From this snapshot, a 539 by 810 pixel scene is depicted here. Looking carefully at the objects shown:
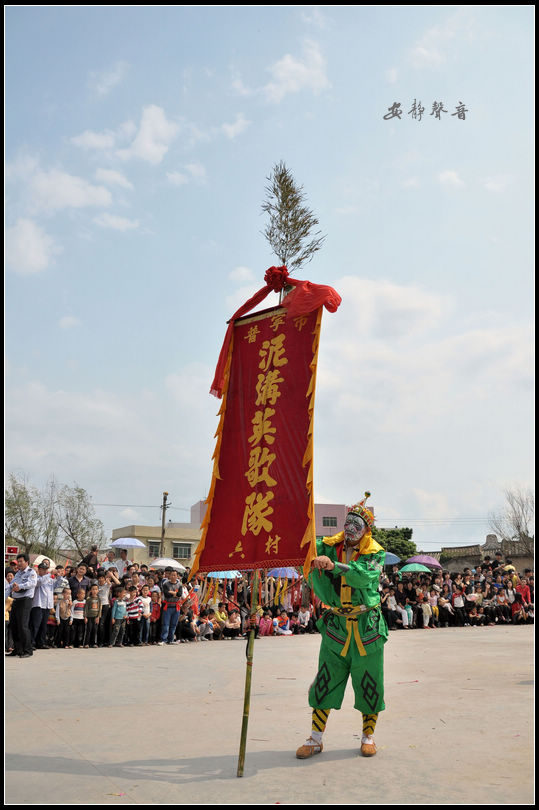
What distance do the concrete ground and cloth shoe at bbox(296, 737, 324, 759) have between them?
0.21 ft

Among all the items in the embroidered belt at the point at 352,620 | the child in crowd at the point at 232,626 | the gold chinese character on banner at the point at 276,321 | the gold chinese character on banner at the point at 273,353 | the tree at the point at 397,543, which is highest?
the gold chinese character on banner at the point at 276,321

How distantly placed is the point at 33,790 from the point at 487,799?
2.45 meters

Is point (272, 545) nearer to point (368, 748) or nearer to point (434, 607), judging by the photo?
point (368, 748)

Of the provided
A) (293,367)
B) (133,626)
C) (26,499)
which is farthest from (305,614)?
(26,499)

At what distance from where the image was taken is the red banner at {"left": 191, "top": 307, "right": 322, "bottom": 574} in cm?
446

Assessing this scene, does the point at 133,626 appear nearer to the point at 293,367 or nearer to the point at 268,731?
the point at 268,731

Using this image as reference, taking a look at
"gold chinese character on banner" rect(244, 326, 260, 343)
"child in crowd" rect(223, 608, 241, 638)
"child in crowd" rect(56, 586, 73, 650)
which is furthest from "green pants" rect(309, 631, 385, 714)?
"child in crowd" rect(223, 608, 241, 638)

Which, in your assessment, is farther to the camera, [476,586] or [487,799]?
[476,586]

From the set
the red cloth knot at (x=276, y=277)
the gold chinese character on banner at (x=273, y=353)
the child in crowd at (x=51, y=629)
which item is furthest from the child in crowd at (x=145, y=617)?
the red cloth knot at (x=276, y=277)

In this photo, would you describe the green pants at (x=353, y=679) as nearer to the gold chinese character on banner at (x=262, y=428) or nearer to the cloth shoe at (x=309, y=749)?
the cloth shoe at (x=309, y=749)

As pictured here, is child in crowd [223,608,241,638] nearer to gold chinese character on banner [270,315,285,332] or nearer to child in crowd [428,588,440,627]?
child in crowd [428,588,440,627]

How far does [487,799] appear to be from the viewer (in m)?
3.52

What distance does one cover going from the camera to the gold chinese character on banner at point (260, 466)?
4676 millimetres

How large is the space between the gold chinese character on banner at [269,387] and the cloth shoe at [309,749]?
7.59 feet
